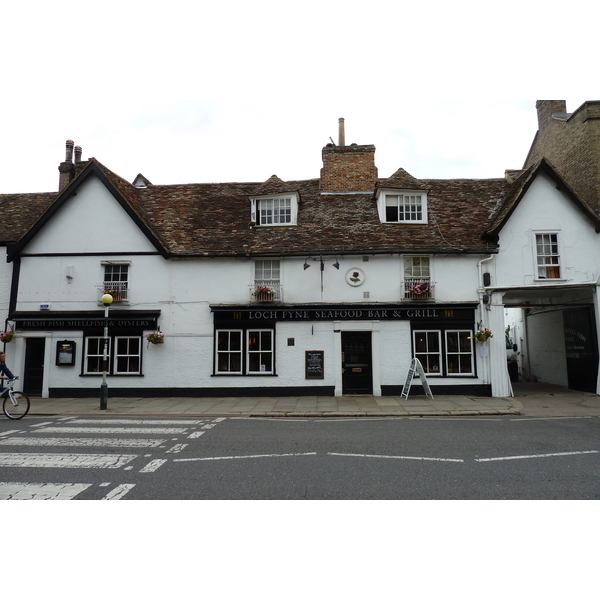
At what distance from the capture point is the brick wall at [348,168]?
62.4 feet

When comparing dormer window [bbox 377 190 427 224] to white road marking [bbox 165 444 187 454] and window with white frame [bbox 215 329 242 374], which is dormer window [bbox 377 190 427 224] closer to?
window with white frame [bbox 215 329 242 374]

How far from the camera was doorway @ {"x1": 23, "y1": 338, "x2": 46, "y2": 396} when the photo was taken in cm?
1644

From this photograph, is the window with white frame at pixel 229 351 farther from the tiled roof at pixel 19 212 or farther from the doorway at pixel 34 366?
the tiled roof at pixel 19 212

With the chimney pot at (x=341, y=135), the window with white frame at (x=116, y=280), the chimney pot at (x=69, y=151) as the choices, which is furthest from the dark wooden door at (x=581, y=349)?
the chimney pot at (x=69, y=151)

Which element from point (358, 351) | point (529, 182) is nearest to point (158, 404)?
point (358, 351)

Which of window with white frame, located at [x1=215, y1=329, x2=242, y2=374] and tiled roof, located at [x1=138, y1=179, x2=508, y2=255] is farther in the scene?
tiled roof, located at [x1=138, y1=179, x2=508, y2=255]

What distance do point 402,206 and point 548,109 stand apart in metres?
10.5

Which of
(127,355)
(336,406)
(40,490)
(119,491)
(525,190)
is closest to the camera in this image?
(119,491)

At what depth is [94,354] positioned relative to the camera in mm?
16281

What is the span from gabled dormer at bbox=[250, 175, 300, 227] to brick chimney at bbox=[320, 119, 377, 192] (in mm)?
2245

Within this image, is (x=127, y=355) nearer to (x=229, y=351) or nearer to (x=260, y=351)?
(x=229, y=351)

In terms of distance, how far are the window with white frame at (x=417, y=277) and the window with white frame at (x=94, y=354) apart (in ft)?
39.1

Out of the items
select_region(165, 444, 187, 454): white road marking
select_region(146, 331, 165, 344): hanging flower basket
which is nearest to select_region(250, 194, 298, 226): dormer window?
select_region(146, 331, 165, 344): hanging flower basket

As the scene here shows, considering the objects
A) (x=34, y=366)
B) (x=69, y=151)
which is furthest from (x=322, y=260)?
(x=69, y=151)
